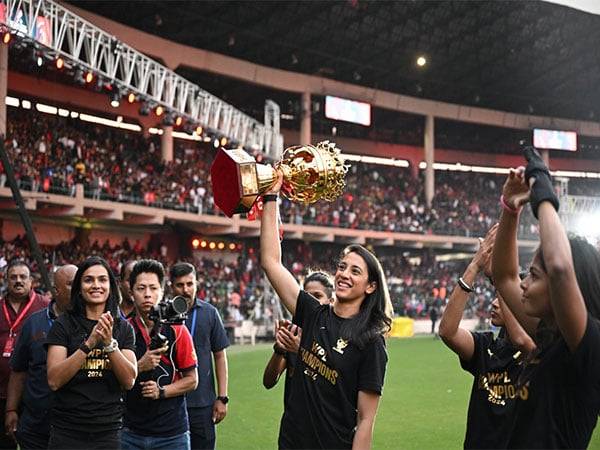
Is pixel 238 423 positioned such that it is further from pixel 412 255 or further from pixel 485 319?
pixel 412 255

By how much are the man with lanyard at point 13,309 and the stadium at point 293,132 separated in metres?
5.61

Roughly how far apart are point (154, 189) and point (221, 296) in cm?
460

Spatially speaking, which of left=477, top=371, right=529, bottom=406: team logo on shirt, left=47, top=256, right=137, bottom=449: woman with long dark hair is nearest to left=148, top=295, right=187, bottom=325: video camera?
left=47, top=256, right=137, bottom=449: woman with long dark hair

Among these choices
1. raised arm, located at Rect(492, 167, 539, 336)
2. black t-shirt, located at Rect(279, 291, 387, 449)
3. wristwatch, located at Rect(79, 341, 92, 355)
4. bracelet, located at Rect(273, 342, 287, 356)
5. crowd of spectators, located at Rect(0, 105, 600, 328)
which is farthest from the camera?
crowd of spectators, located at Rect(0, 105, 600, 328)

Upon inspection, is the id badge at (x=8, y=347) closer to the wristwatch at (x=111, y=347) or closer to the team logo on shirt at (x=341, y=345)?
the wristwatch at (x=111, y=347)

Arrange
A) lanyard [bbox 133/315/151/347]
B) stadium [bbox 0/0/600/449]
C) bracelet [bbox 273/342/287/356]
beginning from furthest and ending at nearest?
1. stadium [bbox 0/0/600/449]
2. lanyard [bbox 133/315/151/347]
3. bracelet [bbox 273/342/287/356]

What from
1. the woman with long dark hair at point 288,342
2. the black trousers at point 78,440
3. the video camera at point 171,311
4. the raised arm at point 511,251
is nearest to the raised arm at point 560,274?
the raised arm at point 511,251

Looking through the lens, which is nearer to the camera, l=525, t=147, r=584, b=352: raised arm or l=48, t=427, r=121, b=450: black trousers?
l=525, t=147, r=584, b=352: raised arm

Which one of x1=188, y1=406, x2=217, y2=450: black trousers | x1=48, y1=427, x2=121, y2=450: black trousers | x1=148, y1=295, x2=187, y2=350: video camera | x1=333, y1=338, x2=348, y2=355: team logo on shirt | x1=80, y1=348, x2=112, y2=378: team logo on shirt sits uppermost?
x1=148, y1=295, x2=187, y2=350: video camera

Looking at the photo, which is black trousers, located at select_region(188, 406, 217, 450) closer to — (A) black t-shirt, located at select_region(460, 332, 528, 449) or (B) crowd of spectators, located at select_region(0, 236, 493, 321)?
(A) black t-shirt, located at select_region(460, 332, 528, 449)

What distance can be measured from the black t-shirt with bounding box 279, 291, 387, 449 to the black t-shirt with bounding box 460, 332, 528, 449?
412mm

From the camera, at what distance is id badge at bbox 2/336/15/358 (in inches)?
227

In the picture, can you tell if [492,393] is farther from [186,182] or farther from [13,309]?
[186,182]

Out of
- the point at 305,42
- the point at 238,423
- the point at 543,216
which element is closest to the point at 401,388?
the point at 238,423
